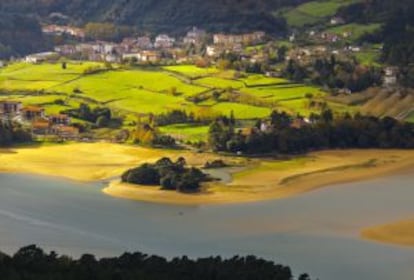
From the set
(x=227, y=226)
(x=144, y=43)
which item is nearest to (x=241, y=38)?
(x=144, y=43)

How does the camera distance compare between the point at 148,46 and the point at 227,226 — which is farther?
the point at 148,46

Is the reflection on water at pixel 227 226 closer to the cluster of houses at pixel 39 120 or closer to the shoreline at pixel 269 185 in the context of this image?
the shoreline at pixel 269 185

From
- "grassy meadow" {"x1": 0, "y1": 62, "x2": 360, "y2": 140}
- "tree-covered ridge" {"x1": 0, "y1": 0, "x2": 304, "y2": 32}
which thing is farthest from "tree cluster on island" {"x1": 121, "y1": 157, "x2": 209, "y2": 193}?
"tree-covered ridge" {"x1": 0, "y1": 0, "x2": 304, "y2": 32}

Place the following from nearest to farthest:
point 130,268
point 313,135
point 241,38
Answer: point 130,268 → point 313,135 → point 241,38

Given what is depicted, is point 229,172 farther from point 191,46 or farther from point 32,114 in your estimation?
point 191,46

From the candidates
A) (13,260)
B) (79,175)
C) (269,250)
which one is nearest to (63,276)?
(13,260)

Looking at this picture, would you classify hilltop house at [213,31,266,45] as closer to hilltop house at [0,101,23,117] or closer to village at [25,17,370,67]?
village at [25,17,370,67]

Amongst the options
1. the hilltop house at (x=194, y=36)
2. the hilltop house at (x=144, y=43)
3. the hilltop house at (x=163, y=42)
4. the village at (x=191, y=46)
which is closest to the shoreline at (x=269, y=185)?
the village at (x=191, y=46)

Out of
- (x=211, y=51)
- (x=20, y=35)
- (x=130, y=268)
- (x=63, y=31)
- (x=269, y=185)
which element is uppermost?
(x=63, y=31)
